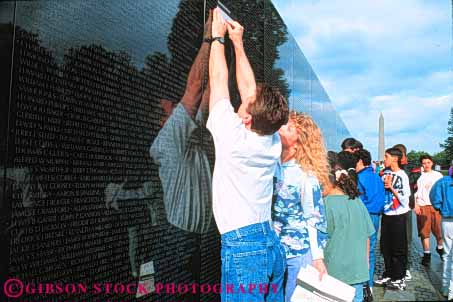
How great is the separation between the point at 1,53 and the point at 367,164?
181 inches

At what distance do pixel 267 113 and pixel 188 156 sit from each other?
0.49m

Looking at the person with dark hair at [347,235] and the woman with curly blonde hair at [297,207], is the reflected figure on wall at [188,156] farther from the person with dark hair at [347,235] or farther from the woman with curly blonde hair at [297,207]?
the person with dark hair at [347,235]

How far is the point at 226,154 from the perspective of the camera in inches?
83.5

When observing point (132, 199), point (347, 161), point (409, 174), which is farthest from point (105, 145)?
point (409, 174)

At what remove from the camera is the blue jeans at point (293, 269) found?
2.80 metres

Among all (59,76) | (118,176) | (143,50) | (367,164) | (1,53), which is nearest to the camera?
(1,53)

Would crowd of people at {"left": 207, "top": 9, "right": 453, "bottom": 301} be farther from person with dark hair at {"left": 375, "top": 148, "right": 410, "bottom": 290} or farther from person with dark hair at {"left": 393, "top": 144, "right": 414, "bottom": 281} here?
person with dark hair at {"left": 393, "top": 144, "right": 414, "bottom": 281}

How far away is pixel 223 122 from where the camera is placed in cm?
216

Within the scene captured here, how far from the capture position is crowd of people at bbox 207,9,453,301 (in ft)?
6.74

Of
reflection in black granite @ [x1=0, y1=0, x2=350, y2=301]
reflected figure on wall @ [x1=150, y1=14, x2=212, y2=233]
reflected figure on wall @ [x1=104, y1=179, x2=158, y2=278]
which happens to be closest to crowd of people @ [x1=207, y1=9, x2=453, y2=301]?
reflected figure on wall @ [x1=150, y1=14, x2=212, y2=233]

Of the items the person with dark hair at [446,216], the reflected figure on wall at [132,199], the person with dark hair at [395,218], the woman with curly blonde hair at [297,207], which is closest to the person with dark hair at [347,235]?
the woman with curly blonde hair at [297,207]

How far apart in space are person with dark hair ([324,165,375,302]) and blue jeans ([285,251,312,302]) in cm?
58

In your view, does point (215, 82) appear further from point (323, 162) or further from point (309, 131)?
point (323, 162)

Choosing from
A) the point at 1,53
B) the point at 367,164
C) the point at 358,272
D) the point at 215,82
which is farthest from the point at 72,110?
the point at 367,164
